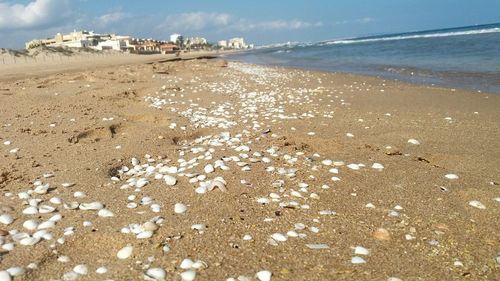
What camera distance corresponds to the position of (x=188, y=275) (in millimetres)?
2699

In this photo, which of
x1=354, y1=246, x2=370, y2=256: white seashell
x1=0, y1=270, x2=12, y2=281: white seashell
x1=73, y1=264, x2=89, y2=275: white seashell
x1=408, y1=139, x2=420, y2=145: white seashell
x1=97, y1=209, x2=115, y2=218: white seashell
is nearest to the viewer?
x1=0, y1=270, x2=12, y2=281: white seashell

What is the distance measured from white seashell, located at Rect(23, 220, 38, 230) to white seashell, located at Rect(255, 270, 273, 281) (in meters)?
2.05

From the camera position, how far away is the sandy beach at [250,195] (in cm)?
290

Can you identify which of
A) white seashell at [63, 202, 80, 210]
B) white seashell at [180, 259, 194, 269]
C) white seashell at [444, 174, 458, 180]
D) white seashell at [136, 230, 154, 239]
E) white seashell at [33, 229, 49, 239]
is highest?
white seashell at [33, 229, 49, 239]

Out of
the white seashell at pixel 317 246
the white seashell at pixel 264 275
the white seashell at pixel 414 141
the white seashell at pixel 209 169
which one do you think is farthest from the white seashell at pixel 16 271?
the white seashell at pixel 414 141

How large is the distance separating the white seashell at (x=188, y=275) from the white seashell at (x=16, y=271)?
1102 mm

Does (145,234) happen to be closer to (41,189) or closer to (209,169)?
(209,169)

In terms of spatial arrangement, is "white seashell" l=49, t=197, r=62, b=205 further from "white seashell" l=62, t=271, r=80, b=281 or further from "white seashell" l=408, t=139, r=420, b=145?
"white seashell" l=408, t=139, r=420, b=145

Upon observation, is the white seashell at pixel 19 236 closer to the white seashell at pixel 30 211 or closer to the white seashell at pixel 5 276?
the white seashell at pixel 30 211

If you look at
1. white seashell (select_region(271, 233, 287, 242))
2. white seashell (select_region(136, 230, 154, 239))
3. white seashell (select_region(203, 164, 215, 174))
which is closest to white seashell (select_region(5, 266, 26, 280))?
white seashell (select_region(136, 230, 154, 239))

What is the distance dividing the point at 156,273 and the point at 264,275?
2.42 feet

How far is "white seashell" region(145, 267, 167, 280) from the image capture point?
→ 2.68m

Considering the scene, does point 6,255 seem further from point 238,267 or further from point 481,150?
point 481,150

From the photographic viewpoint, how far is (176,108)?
9.02 m
